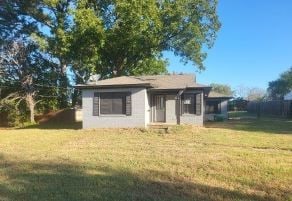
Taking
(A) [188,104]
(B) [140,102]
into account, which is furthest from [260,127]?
(B) [140,102]

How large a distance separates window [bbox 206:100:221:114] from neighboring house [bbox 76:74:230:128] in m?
10.8

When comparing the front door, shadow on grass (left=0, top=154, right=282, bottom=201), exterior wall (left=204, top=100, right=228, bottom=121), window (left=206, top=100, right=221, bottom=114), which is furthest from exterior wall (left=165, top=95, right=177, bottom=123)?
shadow on grass (left=0, top=154, right=282, bottom=201)

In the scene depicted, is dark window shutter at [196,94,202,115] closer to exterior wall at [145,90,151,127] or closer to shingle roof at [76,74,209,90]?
shingle roof at [76,74,209,90]

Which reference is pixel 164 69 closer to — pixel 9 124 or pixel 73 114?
pixel 73 114

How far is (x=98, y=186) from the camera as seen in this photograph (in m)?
8.26

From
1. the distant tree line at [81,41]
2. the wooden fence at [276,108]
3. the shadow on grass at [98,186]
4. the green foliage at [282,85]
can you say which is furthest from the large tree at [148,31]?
the green foliage at [282,85]

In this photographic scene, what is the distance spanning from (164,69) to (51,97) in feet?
34.6

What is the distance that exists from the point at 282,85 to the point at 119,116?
62888 mm

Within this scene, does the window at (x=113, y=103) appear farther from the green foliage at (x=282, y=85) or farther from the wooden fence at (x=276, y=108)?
the green foliage at (x=282, y=85)

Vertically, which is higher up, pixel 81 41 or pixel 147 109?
pixel 81 41

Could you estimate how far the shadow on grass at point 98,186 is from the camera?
24.6 ft

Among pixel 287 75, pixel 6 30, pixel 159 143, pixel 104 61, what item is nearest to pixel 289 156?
pixel 159 143

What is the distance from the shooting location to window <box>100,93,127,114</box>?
22.9 metres

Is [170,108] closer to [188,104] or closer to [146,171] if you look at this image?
[188,104]
